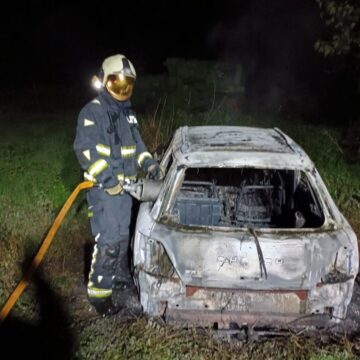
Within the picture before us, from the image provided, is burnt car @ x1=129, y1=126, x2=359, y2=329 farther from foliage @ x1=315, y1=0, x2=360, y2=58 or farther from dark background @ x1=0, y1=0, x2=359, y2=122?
dark background @ x1=0, y1=0, x2=359, y2=122

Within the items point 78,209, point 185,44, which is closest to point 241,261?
point 78,209

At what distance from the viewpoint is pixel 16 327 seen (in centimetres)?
418

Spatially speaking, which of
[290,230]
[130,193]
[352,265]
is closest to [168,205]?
[130,193]

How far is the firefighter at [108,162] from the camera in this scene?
4.00 m

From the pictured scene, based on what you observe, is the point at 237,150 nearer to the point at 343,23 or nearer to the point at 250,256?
the point at 250,256

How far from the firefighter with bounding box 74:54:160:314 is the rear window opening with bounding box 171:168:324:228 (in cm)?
48

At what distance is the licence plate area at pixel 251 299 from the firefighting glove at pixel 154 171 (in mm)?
1084

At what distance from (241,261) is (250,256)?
0.07 m

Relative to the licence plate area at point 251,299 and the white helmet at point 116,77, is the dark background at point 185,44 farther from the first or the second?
the licence plate area at point 251,299

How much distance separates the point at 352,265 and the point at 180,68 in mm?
10376

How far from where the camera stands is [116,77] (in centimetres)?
409

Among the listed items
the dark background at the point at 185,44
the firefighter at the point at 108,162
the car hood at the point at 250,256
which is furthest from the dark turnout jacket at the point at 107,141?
the dark background at the point at 185,44

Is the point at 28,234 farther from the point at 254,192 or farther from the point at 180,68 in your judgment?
the point at 180,68

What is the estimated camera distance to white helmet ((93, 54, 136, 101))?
407 centimetres
